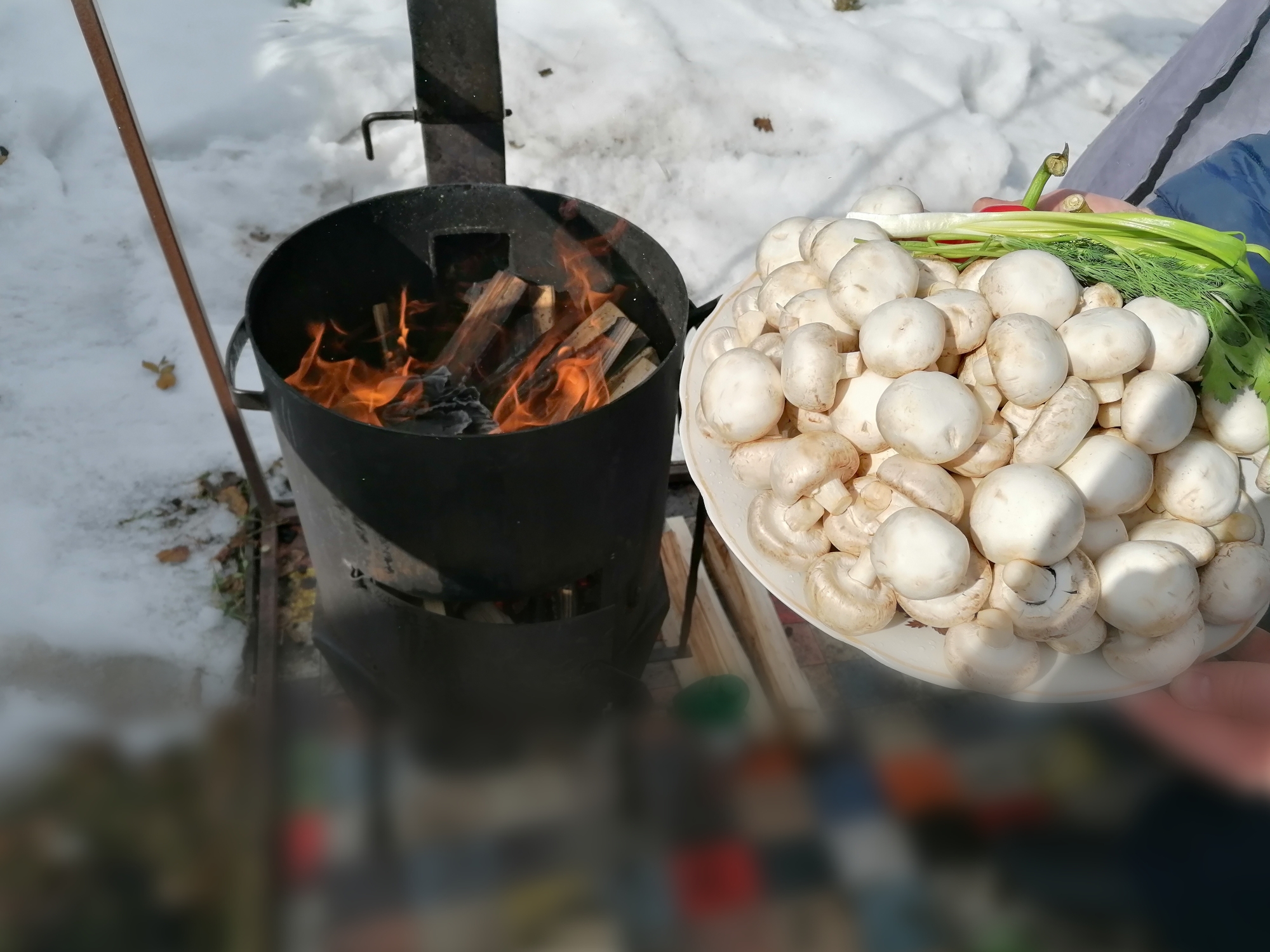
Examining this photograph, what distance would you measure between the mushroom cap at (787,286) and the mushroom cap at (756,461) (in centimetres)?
29

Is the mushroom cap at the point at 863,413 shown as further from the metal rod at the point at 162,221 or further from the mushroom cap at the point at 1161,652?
the metal rod at the point at 162,221

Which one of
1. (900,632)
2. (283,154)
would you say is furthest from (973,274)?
(283,154)

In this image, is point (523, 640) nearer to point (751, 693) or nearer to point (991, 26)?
point (751, 693)

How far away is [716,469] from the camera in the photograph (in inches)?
66.4

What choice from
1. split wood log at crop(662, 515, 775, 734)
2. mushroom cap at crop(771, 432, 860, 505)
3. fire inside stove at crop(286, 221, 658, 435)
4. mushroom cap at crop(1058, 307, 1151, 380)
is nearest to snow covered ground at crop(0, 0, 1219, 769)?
fire inside stove at crop(286, 221, 658, 435)

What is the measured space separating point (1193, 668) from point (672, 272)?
1385 millimetres

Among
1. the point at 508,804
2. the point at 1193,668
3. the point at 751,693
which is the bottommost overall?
the point at 751,693

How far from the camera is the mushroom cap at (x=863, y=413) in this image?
154cm

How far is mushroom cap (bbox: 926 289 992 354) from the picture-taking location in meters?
1.51

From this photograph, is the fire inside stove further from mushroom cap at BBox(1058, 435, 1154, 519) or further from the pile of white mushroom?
mushroom cap at BBox(1058, 435, 1154, 519)

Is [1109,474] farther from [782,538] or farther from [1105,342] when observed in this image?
[782,538]

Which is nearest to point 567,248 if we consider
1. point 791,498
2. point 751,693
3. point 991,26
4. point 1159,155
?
point 791,498

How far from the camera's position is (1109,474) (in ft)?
4.58

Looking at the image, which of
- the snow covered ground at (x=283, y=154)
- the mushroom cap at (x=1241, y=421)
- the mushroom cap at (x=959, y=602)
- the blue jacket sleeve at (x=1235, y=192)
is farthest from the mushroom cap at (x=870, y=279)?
the snow covered ground at (x=283, y=154)
